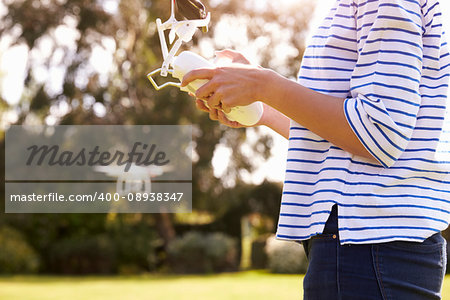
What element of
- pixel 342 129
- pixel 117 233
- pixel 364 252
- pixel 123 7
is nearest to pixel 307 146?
pixel 342 129

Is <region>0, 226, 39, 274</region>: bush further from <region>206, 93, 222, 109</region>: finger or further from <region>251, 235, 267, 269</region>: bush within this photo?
<region>206, 93, 222, 109</region>: finger

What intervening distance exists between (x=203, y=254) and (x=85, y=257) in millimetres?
2640

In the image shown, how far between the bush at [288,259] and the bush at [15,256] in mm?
5329

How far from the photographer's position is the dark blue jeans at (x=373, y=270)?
101 cm

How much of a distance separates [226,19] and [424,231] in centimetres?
1340

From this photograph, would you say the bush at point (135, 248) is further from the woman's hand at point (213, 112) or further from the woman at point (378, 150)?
the woman at point (378, 150)

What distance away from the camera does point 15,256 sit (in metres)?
12.4

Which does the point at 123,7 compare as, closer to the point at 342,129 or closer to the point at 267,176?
the point at 267,176

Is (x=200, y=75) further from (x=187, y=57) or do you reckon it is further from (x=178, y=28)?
(x=178, y=28)

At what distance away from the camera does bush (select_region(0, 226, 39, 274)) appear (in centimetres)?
1227

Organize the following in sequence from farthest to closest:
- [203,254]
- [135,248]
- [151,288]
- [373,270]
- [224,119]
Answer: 1. [135,248]
2. [203,254]
3. [151,288]
4. [224,119]
5. [373,270]

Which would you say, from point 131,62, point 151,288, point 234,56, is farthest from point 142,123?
point 234,56

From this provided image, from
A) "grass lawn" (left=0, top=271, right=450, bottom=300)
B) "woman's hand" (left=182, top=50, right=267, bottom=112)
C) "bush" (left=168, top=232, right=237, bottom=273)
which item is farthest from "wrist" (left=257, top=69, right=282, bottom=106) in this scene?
"bush" (left=168, top=232, right=237, bottom=273)

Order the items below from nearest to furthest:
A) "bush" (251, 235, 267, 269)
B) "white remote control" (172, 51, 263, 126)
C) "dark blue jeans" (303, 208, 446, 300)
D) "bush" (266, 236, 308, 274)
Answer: "dark blue jeans" (303, 208, 446, 300), "white remote control" (172, 51, 263, 126), "bush" (266, 236, 308, 274), "bush" (251, 235, 267, 269)
